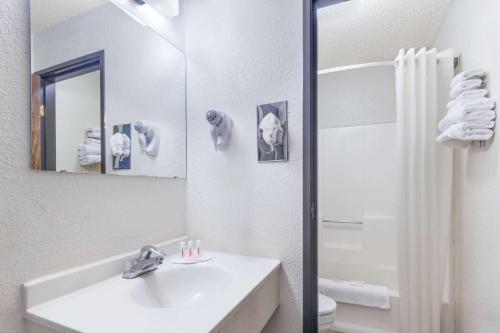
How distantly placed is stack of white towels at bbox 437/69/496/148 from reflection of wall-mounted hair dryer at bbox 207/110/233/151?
105 cm

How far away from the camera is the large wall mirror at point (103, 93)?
2.60 feet

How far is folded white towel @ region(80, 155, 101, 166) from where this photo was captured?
896 millimetres

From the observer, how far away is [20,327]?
2.31 ft

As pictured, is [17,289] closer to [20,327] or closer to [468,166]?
[20,327]

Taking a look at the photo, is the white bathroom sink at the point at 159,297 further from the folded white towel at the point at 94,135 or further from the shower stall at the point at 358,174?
the shower stall at the point at 358,174

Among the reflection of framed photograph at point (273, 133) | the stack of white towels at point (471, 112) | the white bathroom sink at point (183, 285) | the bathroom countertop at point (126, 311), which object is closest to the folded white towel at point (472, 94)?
the stack of white towels at point (471, 112)

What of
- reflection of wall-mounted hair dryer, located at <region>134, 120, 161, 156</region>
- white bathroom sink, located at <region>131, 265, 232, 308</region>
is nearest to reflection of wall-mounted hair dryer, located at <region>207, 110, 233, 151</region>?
reflection of wall-mounted hair dryer, located at <region>134, 120, 161, 156</region>

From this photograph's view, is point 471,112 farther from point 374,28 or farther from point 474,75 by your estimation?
point 374,28

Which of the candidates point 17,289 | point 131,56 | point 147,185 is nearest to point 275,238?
point 147,185

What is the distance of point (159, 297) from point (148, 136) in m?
0.72

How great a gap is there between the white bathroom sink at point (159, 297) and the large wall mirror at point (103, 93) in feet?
1.26

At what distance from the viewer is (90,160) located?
3.02ft

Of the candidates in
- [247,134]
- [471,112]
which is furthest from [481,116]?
[247,134]

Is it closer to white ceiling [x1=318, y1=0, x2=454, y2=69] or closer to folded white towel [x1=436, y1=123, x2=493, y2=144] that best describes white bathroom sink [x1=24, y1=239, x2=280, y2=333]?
folded white towel [x1=436, y1=123, x2=493, y2=144]
